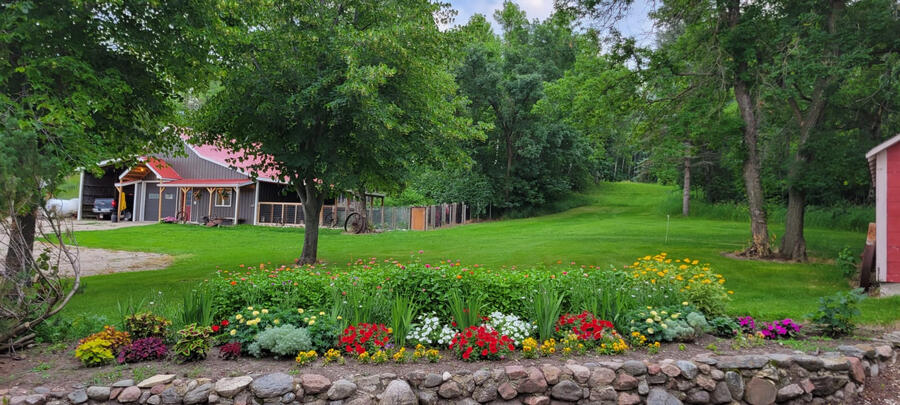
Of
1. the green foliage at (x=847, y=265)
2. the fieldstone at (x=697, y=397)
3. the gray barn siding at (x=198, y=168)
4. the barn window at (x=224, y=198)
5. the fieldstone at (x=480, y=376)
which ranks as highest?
the gray barn siding at (x=198, y=168)

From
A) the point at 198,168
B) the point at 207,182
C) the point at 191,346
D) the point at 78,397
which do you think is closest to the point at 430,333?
the point at 191,346

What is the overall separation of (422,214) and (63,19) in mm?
18452

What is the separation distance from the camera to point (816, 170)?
1211cm

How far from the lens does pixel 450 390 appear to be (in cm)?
404

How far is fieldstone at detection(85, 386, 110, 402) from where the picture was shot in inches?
148

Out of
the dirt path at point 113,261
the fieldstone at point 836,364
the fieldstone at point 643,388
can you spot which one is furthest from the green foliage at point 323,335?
the dirt path at point 113,261

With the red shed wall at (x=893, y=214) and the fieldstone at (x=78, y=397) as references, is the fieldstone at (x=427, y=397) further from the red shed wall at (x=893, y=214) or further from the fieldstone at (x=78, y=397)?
the red shed wall at (x=893, y=214)

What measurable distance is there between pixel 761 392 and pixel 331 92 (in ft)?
27.6

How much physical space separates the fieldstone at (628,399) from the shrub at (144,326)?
4.11 meters

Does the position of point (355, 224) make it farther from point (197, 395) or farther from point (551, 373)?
point (551, 373)

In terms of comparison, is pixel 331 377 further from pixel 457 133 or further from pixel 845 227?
pixel 845 227

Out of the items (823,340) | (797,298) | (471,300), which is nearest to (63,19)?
(471,300)

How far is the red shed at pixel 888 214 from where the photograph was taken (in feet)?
29.4

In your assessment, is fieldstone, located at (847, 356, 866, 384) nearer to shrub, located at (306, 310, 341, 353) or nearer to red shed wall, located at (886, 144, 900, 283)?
shrub, located at (306, 310, 341, 353)
